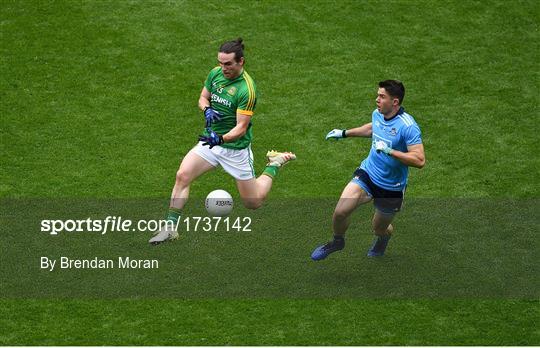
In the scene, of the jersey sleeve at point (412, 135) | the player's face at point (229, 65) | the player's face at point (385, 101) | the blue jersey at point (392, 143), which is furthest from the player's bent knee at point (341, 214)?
the player's face at point (229, 65)

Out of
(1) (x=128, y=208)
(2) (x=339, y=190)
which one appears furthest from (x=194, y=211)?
(2) (x=339, y=190)

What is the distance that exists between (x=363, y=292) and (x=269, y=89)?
623cm

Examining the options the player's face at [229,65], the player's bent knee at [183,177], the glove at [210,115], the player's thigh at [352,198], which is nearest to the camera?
the player's thigh at [352,198]

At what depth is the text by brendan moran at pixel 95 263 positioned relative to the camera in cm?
1650

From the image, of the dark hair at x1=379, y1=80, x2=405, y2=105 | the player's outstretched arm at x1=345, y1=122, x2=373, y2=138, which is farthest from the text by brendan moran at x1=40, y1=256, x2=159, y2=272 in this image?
the dark hair at x1=379, y1=80, x2=405, y2=105

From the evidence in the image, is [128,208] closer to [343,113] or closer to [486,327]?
[343,113]

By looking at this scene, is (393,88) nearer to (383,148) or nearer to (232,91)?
(383,148)

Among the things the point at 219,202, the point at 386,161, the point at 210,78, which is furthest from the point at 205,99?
the point at 386,161

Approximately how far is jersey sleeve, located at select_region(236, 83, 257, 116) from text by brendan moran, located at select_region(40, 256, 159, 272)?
2463mm

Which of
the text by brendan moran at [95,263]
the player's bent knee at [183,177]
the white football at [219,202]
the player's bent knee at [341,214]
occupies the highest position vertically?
the player's bent knee at [183,177]

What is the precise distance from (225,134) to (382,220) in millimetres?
2518

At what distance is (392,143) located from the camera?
15.8m

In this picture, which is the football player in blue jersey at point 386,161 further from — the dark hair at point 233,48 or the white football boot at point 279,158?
the dark hair at point 233,48

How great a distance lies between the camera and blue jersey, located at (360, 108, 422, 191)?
15727 mm
